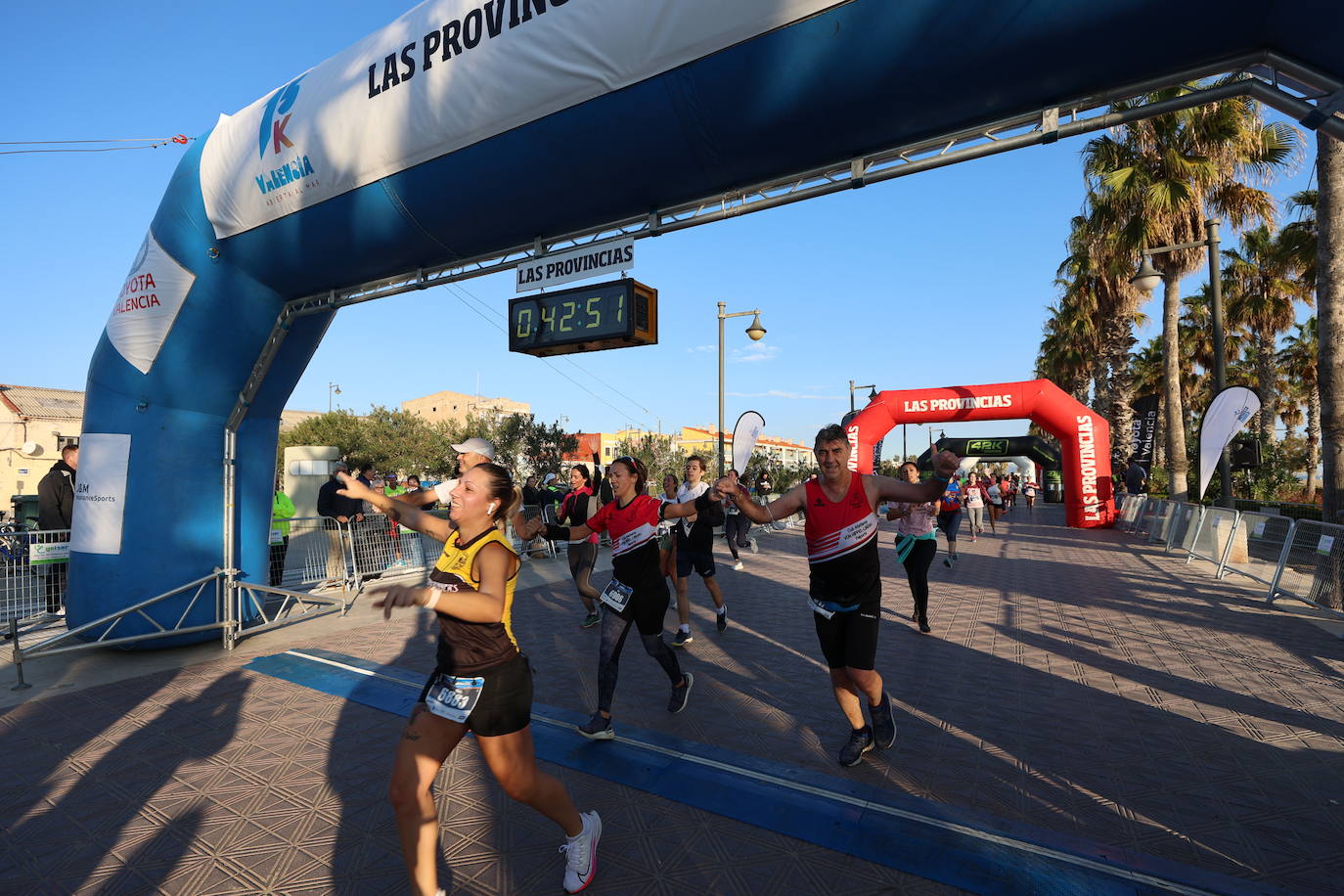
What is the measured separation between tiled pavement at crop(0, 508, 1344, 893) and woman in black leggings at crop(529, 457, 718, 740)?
15.0 inches

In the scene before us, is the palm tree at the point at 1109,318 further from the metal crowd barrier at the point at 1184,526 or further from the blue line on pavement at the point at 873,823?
the blue line on pavement at the point at 873,823

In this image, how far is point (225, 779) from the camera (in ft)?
12.8

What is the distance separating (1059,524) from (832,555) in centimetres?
2137

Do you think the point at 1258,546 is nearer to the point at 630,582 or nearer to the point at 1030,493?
the point at 630,582

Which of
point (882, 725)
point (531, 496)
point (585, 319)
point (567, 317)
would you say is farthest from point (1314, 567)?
point (531, 496)

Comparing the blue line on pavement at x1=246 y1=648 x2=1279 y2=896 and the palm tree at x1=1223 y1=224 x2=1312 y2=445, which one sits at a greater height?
the palm tree at x1=1223 y1=224 x2=1312 y2=445

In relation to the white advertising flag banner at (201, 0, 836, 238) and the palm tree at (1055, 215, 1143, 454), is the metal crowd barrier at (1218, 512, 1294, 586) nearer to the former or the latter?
the white advertising flag banner at (201, 0, 836, 238)

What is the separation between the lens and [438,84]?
548cm

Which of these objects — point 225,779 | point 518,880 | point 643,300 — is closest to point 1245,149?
point 643,300

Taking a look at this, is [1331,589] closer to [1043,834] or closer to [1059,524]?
[1043,834]

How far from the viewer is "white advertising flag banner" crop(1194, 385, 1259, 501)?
10.6 m

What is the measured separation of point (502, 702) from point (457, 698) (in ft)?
0.57

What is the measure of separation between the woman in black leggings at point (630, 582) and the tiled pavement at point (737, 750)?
38 centimetres

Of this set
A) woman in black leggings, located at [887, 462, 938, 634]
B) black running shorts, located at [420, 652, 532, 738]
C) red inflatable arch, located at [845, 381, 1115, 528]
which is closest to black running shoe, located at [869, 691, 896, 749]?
black running shorts, located at [420, 652, 532, 738]
